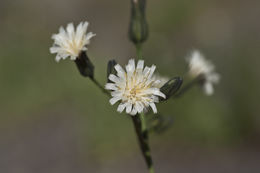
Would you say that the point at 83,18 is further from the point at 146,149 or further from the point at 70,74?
the point at 146,149

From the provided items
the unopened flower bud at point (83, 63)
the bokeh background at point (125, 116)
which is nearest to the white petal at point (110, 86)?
the unopened flower bud at point (83, 63)

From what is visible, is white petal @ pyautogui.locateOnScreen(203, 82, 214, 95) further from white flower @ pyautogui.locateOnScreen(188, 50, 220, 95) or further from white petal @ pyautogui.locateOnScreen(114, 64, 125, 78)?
white petal @ pyautogui.locateOnScreen(114, 64, 125, 78)

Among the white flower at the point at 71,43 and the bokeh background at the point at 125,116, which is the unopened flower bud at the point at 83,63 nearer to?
the white flower at the point at 71,43

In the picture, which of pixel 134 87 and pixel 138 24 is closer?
pixel 134 87

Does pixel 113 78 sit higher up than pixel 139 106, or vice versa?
pixel 113 78

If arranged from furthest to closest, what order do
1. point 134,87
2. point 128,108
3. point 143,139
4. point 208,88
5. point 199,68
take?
point 199,68 < point 208,88 < point 143,139 < point 134,87 < point 128,108

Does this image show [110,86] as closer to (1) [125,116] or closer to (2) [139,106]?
(2) [139,106]

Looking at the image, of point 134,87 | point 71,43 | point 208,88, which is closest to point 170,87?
point 134,87
